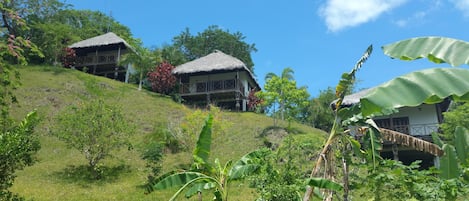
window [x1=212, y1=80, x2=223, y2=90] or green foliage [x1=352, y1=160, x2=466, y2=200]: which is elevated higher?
window [x1=212, y1=80, x2=223, y2=90]

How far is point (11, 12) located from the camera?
7777mm

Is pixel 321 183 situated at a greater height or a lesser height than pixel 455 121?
lesser

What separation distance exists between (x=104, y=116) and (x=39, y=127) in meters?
8.30

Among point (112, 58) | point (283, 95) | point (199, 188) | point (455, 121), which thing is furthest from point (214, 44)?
point (199, 188)

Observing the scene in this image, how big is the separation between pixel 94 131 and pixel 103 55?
2496 cm

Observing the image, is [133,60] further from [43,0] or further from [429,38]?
[429,38]

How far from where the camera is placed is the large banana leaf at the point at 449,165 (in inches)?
257

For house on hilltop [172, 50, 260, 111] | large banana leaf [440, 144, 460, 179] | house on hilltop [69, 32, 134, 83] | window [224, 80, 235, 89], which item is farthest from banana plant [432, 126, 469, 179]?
house on hilltop [69, 32, 134, 83]

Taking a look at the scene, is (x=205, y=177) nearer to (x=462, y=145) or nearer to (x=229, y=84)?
(x=462, y=145)

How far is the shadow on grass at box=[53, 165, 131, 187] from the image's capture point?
49.7 feet

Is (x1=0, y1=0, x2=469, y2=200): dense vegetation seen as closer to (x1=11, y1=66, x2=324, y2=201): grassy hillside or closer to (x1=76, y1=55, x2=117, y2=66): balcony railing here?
(x1=11, y1=66, x2=324, y2=201): grassy hillside

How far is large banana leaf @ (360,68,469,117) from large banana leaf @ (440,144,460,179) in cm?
238

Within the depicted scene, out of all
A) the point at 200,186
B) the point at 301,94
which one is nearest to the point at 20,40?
the point at 200,186

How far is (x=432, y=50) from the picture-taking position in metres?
4.62
